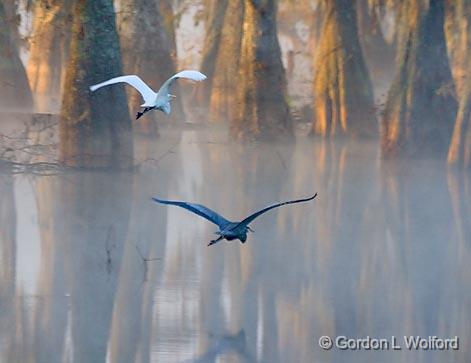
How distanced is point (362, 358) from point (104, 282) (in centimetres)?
308

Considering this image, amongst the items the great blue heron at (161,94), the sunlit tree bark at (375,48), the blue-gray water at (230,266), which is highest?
the sunlit tree bark at (375,48)

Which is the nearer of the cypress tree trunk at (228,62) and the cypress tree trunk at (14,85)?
the cypress tree trunk at (14,85)

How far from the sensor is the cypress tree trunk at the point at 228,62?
1039 inches

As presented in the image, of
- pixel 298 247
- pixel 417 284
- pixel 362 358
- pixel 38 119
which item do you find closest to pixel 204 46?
pixel 38 119

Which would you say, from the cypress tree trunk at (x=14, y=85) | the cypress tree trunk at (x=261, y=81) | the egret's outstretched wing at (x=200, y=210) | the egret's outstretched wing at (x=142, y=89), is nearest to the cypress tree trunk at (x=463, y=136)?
the cypress tree trunk at (x=261, y=81)

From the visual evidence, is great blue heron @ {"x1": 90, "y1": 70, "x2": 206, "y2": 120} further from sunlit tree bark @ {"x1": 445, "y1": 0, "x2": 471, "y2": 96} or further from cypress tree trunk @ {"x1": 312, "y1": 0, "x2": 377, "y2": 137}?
cypress tree trunk @ {"x1": 312, "y1": 0, "x2": 377, "y2": 137}

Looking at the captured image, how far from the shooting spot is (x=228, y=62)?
26.5m

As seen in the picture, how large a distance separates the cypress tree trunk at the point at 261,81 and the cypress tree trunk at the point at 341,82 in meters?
1.69

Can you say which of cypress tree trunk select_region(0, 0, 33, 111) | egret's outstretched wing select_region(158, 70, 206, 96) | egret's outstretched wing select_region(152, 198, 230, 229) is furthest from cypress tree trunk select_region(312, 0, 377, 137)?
egret's outstretched wing select_region(152, 198, 230, 229)

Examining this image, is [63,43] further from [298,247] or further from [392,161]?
[298,247]

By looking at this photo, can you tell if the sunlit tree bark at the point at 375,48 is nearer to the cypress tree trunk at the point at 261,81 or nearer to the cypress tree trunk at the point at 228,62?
the cypress tree trunk at the point at 228,62

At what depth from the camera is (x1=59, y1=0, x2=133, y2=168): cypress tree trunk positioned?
729 inches

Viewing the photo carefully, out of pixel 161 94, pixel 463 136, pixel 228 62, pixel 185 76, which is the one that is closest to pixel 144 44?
pixel 228 62

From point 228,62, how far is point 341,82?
3109 millimetres
